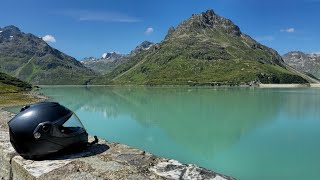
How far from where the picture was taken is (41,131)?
8.97 m

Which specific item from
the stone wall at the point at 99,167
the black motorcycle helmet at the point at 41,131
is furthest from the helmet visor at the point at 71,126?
the stone wall at the point at 99,167

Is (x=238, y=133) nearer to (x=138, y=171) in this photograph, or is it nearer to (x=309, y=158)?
(x=309, y=158)

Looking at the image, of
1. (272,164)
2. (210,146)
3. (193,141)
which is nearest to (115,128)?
(193,141)

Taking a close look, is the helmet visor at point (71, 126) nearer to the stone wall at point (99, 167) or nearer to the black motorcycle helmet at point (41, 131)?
the black motorcycle helmet at point (41, 131)

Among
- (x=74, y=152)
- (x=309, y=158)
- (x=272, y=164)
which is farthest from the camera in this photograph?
(x=309, y=158)

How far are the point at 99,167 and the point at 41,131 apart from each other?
1795 millimetres

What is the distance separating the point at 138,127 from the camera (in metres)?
55.4

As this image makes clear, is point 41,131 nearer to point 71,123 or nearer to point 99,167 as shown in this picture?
point 71,123

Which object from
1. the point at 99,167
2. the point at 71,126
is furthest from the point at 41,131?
the point at 99,167

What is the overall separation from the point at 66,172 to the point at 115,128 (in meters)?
46.5

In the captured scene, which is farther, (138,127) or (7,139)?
(138,127)

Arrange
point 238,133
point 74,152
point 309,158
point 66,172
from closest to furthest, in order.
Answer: point 66,172 < point 74,152 < point 309,158 < point 238,133

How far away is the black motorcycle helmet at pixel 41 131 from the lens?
902cm

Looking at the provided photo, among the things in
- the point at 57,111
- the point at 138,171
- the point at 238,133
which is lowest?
the point at 238,133
